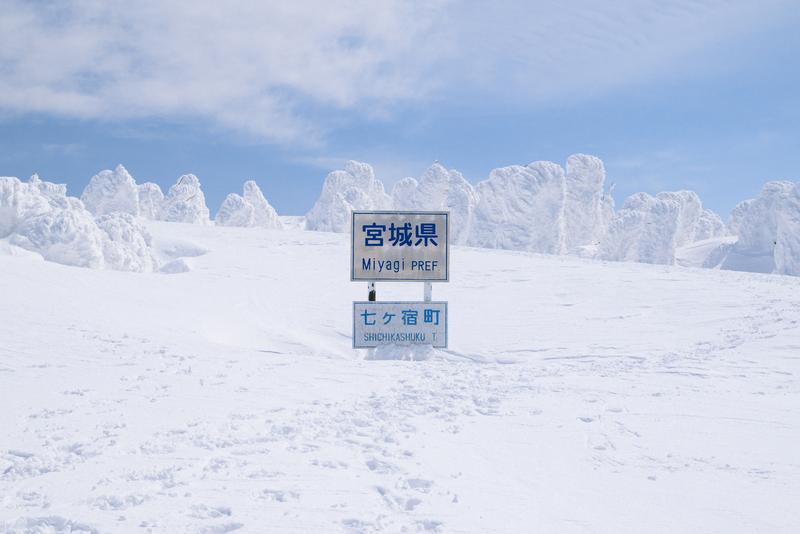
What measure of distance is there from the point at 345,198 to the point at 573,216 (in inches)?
1464

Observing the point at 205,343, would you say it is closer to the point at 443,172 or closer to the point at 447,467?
the point at 447,467

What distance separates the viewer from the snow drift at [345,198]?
8843 centimetres

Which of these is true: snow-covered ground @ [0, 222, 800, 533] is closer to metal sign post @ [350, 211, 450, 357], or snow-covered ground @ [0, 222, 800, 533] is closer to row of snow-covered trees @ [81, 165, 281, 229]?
metal sign post @ [350, 211, 450, 357]

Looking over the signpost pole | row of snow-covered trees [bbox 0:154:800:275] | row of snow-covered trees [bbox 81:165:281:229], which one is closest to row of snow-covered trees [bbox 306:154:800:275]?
row of snow-covered trees [bbox 0:154:800:275]

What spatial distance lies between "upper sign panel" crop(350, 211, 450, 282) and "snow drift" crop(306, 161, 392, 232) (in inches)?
2849

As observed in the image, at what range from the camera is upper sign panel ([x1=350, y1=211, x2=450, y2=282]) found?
1345 centimetres

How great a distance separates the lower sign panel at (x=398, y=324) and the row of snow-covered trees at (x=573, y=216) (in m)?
54.5

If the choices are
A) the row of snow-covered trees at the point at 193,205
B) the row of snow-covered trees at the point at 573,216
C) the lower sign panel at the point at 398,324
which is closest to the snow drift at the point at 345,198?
the row of snow-covered trees at the point at 573,216

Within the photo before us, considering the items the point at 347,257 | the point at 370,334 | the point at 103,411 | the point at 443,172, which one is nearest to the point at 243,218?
the point at 443,172

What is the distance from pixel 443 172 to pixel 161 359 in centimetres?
8272

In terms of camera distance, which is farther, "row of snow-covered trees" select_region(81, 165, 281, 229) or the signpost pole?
"row of snow-covered trees" select_region(81, 165, 281, 229)

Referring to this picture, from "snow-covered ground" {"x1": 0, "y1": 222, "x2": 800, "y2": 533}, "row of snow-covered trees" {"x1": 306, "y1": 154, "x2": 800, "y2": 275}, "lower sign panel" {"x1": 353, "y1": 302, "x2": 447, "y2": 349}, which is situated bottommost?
"snow-covered ground" {"x1": 0, "y1": 222, "x2": 800, "y2": 533}

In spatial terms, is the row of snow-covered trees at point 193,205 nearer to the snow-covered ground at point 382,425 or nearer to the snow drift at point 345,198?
the snow drift at point 345,198

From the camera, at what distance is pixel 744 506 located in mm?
4391
